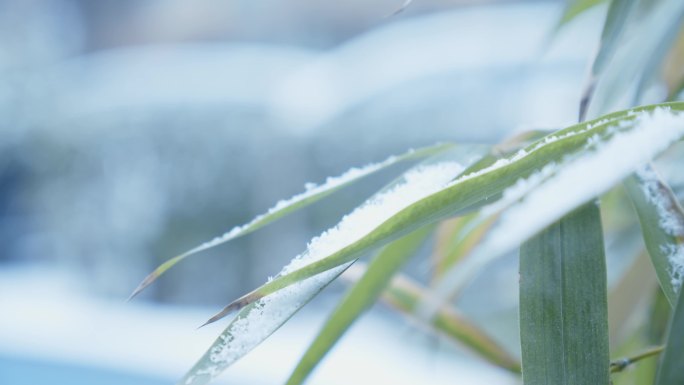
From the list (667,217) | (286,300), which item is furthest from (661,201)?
(286,300)

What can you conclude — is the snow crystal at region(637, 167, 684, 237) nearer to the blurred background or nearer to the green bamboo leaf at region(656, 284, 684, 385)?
the green bamboo leaf at region(656, 284, 684, 385)

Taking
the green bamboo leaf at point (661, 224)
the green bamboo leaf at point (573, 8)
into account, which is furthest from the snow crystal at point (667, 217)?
the green bamboo leaf at point (573, 8)

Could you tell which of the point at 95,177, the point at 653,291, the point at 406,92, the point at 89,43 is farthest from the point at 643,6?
the point at 89,43

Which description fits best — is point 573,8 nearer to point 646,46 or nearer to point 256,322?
point 646,46

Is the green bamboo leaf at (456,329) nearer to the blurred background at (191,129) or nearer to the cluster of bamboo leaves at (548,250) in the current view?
the cluster of bamboo leaves at (548,250)

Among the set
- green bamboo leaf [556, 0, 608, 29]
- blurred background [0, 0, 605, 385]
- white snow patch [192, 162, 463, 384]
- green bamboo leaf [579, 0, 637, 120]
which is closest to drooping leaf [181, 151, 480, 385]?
white snow patch [192, 162, 463, 384]

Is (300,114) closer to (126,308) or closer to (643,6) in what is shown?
(126,308)
